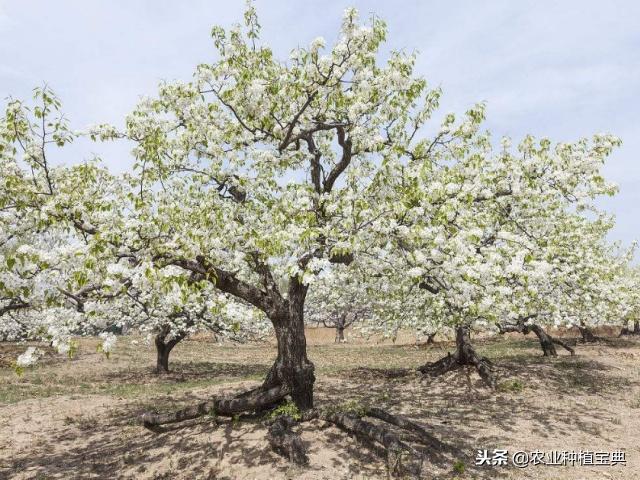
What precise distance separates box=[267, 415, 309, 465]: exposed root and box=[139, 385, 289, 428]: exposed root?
4.20ft

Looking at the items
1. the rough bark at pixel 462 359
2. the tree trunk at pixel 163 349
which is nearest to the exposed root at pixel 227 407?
the rough bark at pixel 462 359

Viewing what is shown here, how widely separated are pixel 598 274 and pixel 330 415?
12.2 metres

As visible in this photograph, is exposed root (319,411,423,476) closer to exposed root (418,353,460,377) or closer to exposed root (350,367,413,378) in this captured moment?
exposed root (418,353,460,377)

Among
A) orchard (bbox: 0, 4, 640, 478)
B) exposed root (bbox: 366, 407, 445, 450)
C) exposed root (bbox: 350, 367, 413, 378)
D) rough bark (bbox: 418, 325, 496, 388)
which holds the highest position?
orchard (bbox: 0, 4, 640, 478)

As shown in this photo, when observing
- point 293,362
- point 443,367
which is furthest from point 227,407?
point 443,367

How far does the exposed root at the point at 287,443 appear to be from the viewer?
1013cm

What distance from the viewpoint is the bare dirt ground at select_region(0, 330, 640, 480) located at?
10.5 metres

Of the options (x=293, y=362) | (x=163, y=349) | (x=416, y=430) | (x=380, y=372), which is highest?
(x=293, y=362)

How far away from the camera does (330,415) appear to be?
1184cm

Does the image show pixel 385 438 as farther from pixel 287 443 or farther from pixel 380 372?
pixel 380 372

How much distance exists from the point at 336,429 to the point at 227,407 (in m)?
2.93

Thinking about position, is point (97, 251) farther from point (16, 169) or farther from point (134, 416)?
point (134, 416)

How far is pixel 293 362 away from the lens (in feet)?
A: 41.6

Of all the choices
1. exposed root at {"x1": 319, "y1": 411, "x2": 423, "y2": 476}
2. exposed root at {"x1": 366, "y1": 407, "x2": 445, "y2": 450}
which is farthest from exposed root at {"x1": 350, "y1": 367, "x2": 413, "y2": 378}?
exposed root at {"x1": 319, "y1": 411, "x2": 423, "y2": 476}
